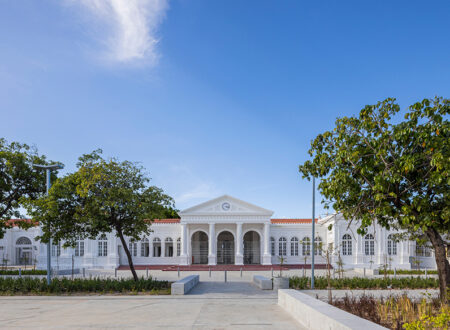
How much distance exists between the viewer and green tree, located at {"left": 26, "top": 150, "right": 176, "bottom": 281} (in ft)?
59.1

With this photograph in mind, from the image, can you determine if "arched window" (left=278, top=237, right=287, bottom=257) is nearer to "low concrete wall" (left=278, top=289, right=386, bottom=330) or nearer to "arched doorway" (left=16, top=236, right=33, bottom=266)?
"arched doorway" (left=16, top=236, right=33, bottom=266)

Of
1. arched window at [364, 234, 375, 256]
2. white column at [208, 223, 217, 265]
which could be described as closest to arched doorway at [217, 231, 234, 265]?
white column at [208, 223, 217, 265]

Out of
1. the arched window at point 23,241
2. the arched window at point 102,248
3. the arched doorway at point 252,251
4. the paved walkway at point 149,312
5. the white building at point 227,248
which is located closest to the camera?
the paved walkway at point 149,312

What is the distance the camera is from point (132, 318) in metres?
11.0

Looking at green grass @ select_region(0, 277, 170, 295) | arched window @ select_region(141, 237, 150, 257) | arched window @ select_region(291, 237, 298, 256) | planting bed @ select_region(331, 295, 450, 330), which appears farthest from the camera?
arched window @ select_region(291, 237, 298, 256)

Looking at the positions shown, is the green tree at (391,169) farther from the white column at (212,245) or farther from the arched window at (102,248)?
the arched window at (102,248)

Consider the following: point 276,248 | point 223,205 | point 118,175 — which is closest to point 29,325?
point 118,175

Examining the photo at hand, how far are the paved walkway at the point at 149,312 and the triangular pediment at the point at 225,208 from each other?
24.8m

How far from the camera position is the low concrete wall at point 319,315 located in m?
7.16

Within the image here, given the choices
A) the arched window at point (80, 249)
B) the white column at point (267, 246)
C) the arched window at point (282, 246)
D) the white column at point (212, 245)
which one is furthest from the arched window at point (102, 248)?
the arched window at point (282, 246)

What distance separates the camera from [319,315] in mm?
8539

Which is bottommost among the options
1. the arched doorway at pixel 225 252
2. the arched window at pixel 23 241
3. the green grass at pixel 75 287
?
the arched doorway at pixel 225 252

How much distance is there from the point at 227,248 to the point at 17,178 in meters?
28.0

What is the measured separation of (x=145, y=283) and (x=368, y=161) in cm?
1156
